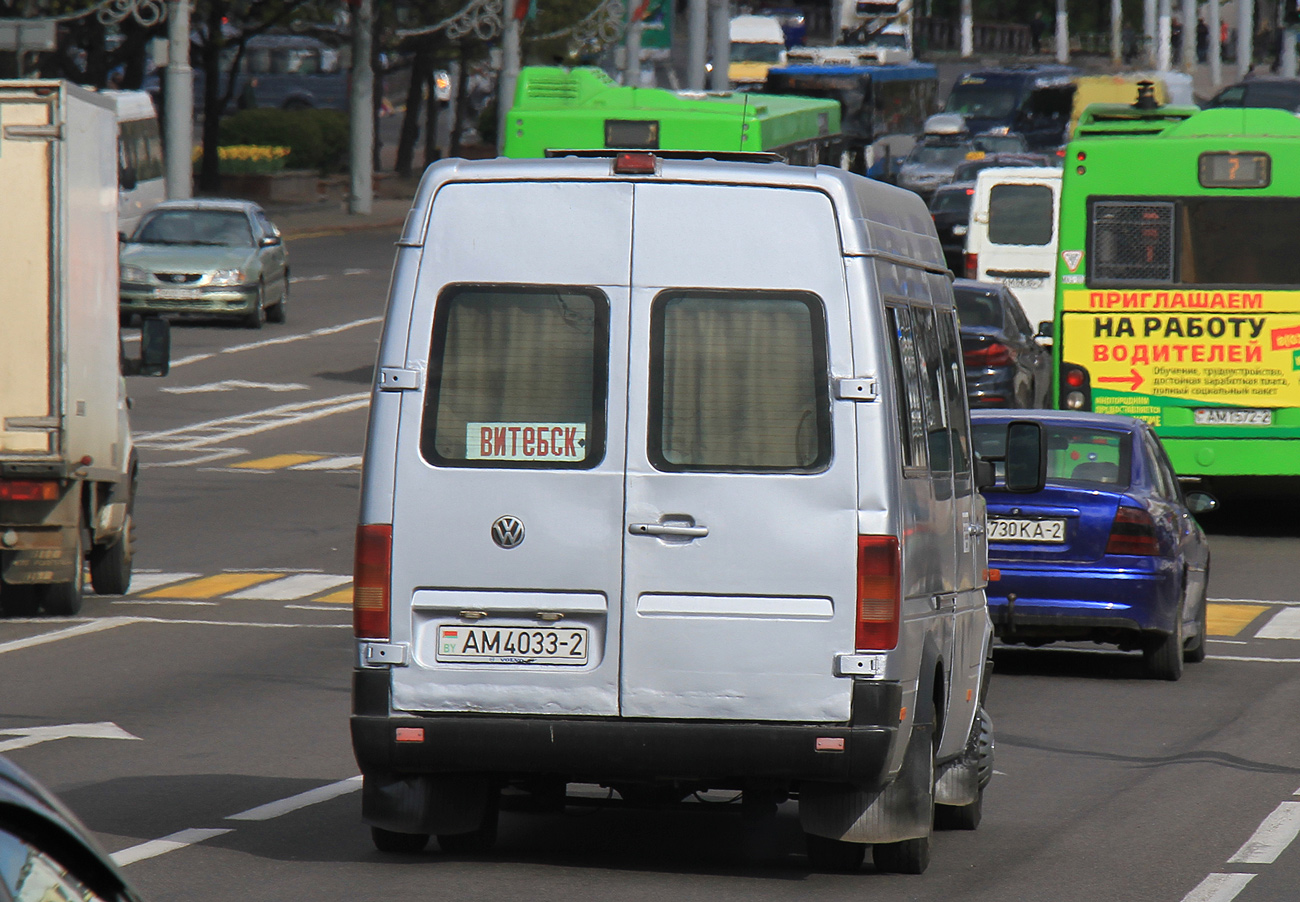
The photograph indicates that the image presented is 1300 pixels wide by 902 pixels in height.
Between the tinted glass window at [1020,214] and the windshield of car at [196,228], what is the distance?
10580 millimetres

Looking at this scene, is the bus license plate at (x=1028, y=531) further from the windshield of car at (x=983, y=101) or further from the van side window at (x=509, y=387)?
the windshield of car at (x=983, y=101)

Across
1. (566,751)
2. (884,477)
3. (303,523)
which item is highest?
(884,477)

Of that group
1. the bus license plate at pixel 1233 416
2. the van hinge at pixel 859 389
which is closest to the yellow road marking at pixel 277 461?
the bus license plate at pixel 1233 416

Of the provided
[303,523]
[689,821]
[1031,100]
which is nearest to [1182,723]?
[689,821]

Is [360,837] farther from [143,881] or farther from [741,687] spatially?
[741,687]

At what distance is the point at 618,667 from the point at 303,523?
1347 cm

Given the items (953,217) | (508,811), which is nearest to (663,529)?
A: (508,811)

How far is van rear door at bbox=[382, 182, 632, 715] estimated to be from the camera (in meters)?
7.84

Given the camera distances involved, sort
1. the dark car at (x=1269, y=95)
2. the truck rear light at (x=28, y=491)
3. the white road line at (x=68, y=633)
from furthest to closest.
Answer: the dark car at (x=1269, y=95) < the truck rear light at (x=28, y=491) < the white road line at (x=68, y=633)

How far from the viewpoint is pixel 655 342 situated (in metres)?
7.93

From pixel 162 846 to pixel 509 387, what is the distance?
82.0 inches

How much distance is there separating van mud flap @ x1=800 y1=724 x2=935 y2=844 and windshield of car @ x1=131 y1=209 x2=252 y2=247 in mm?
29018

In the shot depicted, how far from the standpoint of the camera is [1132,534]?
13930 millimetres

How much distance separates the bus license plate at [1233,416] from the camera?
21516 mm
